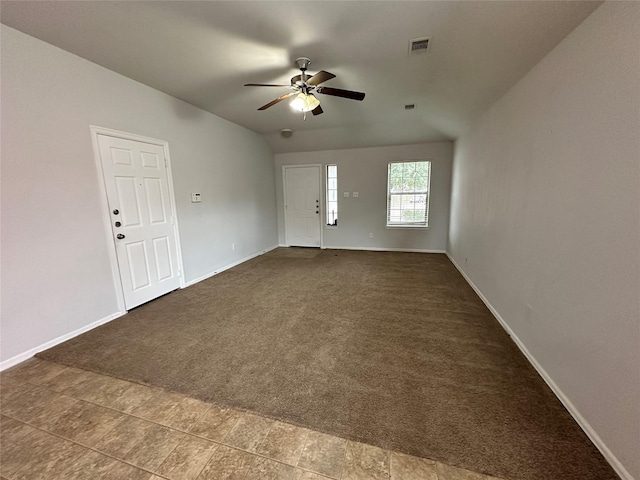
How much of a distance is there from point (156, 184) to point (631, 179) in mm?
4190

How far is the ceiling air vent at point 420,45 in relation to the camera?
84.4 inches

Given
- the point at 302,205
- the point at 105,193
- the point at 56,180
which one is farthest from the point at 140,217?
the point at 302,205

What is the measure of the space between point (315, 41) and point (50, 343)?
359 centimetres

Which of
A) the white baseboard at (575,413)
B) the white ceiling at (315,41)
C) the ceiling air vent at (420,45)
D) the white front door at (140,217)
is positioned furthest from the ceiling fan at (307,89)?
the white baseboard at (575,413)

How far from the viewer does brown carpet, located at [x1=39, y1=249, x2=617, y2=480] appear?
1.39 meters

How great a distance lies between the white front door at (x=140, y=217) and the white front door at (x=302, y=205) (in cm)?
313

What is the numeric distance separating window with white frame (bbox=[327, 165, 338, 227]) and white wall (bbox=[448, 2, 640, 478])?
12.5 ft

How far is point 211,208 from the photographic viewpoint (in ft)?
13.9

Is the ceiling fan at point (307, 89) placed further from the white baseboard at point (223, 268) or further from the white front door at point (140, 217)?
the white baseboard at point (223, 268)

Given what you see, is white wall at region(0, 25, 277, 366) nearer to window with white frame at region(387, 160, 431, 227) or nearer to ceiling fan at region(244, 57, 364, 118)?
ceiling fan at region(244, 57, 364, 118)

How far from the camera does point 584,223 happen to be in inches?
60.0

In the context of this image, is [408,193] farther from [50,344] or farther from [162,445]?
[50,344]

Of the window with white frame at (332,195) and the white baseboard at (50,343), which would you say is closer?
the white baseboard at (50,343)

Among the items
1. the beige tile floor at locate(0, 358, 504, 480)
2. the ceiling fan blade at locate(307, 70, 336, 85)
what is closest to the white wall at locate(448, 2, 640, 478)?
the beige tile floor at locate(0, 358, 504, 480)
